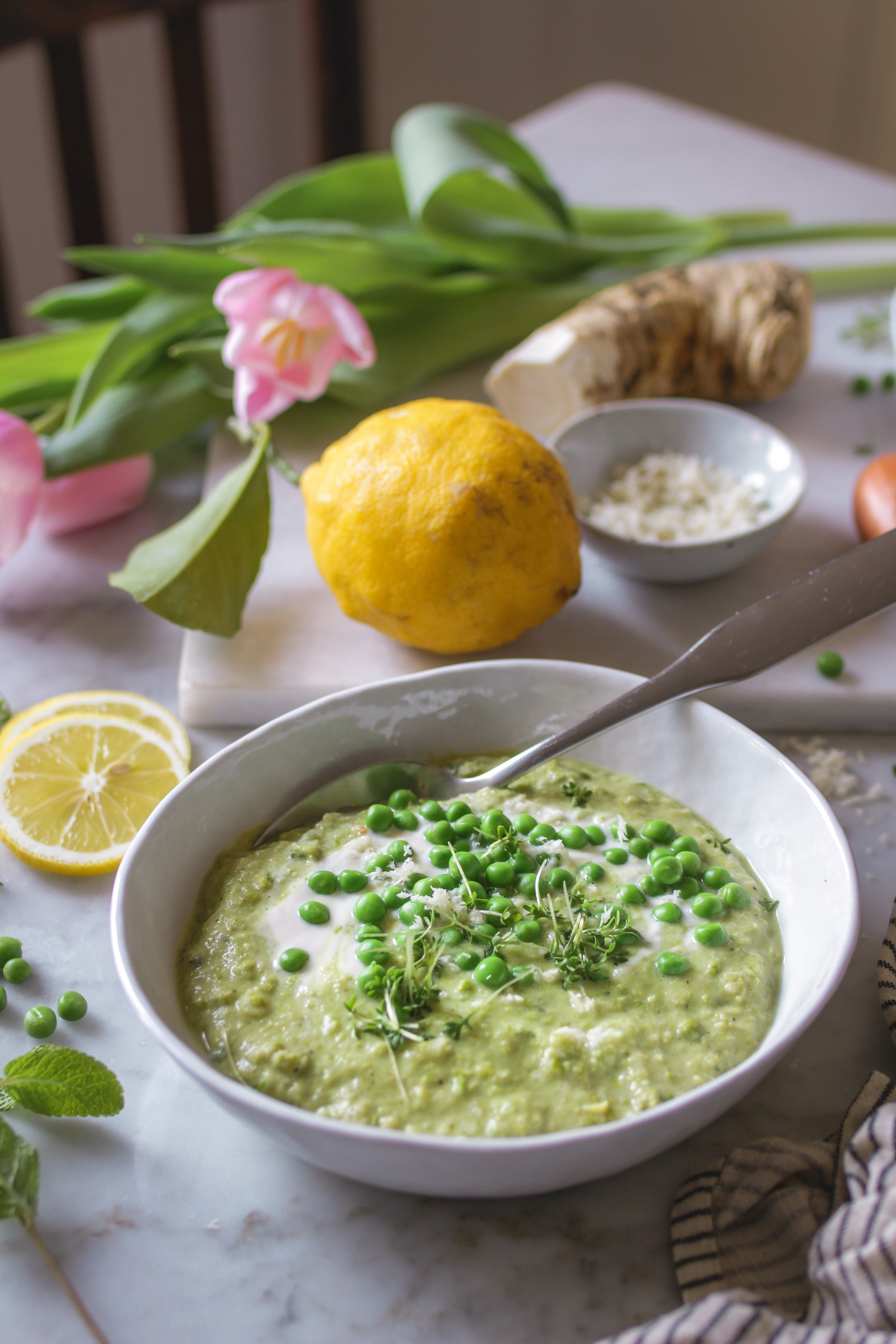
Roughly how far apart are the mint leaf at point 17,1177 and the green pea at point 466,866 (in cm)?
44

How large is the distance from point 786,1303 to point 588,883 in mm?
→ 387

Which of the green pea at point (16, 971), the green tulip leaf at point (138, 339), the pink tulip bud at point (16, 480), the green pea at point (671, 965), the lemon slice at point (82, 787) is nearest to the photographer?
the green pea at point (671, 965)

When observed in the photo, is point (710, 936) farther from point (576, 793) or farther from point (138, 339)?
point (138, 339)

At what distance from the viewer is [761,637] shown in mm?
1225

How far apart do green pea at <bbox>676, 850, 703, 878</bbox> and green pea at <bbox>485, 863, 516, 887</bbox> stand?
0.54 feet

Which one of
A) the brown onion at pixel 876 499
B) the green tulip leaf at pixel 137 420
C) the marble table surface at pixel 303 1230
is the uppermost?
the green tulip leaf at pixel 137 420

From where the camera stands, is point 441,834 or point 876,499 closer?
point 441,834

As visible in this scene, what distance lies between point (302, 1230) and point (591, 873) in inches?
16.1

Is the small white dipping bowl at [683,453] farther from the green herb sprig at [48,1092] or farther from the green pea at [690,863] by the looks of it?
the green herb sprig at [48,1092]

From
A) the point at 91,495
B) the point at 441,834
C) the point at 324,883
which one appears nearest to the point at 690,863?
the point at 441,834

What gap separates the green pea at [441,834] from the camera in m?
1.15

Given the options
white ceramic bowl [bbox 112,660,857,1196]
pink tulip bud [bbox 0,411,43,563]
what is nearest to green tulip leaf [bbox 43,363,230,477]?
pink tulip bud [bbox 0,411,43,563]

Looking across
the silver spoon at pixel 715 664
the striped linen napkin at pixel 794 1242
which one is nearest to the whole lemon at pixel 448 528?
the silver spoon at pixel 715 664

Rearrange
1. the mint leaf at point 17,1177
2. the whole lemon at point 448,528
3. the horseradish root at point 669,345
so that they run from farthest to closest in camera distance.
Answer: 1. the horseradish root at point 669,345
2. the whole lemon at point 448,528
3. the mint leaf at point 17,1177
